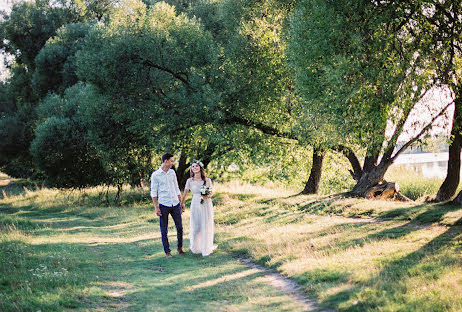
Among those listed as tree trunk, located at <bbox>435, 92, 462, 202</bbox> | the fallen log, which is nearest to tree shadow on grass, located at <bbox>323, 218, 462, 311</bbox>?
tree trunk, located at <bbox>435, 92, 462, 202</bbox>

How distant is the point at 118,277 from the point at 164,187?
2.70 metres

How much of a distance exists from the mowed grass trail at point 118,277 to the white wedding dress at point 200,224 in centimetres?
36

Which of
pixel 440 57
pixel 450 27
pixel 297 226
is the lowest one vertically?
pixel 297 226

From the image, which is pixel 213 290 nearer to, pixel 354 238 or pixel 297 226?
pixel 354 238

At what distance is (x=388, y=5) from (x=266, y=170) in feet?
58.3

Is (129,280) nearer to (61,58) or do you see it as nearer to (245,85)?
(245,85)

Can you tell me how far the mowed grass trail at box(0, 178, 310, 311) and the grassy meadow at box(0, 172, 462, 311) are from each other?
0.9 inches

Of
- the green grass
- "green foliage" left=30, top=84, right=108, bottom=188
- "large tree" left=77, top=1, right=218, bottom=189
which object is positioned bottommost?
the green grass

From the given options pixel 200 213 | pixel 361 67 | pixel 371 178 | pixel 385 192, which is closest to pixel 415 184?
pixel 371 178

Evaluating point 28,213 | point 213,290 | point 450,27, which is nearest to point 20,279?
point 213,290

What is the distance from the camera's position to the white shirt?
11.6m

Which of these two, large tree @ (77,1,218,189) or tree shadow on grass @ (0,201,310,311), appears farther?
large tree @ (77,1,218,189)

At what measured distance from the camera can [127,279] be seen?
957 centimetres

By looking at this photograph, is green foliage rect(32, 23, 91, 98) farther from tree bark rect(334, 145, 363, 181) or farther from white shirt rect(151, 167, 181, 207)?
white shirt rect(151, 167, 181, 207)
